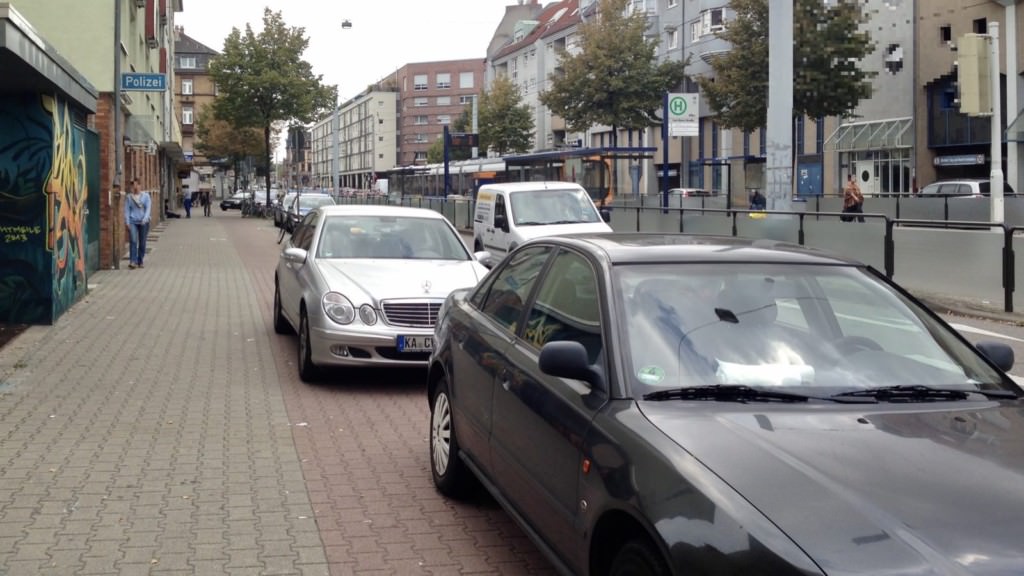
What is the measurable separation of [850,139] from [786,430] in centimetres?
4857

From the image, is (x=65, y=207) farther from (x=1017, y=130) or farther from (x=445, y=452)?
(x=1017, y=130)

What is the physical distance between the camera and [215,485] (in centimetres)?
623

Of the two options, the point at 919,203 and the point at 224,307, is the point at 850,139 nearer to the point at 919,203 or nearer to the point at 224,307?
the point at 919,203

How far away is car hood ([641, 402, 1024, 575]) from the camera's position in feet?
9.05

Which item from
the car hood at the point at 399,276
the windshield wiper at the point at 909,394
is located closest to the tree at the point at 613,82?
the car hood at the point at 399,276

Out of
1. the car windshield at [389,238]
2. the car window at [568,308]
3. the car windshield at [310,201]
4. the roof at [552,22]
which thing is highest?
the roof at [552,22]

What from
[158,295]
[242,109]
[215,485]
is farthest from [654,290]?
[242,109]

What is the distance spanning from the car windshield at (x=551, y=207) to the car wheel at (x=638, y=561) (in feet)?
51.7

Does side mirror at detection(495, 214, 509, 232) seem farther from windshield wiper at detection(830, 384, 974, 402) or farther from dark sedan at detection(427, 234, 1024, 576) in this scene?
windshield wiper at detection(830, 384, 974, 402)

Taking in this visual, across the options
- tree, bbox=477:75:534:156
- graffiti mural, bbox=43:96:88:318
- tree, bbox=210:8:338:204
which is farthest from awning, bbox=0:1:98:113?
tree, bbox=477:75:534:156

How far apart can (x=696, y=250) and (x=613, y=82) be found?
47157 mm

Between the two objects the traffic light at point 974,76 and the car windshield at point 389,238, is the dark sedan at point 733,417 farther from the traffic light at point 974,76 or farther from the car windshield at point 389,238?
the traffic light at point 974,76

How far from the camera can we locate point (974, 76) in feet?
76.9

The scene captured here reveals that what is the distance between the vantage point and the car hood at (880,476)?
2758 millimetres
